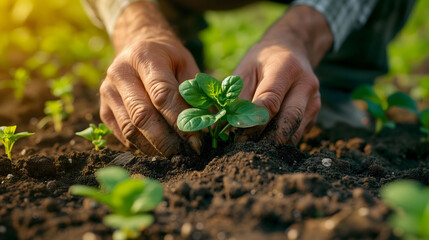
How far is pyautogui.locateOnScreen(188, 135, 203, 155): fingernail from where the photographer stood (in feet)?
5.30

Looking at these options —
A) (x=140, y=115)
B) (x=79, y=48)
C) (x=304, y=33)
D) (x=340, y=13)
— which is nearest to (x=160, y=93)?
(x=140, y=115)

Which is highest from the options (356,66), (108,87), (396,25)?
(108,87)

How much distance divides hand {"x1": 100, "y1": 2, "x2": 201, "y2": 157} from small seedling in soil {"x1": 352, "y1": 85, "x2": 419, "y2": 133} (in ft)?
4.01

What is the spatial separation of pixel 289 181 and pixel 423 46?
12.0 ft

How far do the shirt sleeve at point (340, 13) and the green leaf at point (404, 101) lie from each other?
20.8 inches

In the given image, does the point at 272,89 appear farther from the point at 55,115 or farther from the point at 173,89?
the point at 55,115

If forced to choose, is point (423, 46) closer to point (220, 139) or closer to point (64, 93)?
point (220, 139)

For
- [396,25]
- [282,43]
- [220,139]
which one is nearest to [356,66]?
[396,25]

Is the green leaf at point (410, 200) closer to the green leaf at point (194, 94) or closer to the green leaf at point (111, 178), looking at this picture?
the green leaf at point (111, 178)

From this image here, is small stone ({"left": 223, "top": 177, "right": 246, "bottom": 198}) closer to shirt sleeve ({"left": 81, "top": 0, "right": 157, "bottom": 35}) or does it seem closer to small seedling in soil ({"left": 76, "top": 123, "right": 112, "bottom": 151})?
small seedling in soil ({"left": 76, "top": 123, "right": 112, "bottom": 151})

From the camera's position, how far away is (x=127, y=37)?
2197 mm

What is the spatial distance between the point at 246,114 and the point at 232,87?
13 centimetres

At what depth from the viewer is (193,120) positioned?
4.73 ft

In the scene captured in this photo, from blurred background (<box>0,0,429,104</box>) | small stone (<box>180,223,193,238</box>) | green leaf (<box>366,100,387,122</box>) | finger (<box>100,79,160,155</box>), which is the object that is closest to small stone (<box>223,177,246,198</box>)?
small stone (<box>180,223,193,238</box>)
